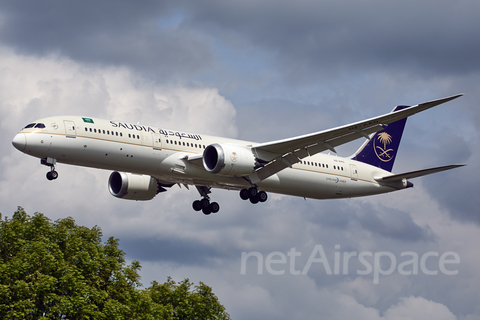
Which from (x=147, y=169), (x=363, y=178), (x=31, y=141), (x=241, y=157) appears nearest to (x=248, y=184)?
(x=241, y=157)

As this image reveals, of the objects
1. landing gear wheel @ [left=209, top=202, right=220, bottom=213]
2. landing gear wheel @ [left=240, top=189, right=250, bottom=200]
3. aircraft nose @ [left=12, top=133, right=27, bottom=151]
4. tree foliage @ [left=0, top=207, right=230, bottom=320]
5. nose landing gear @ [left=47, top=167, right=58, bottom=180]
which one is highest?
landing gear wheel @ [left=209, top=202, right=220, bottom=213]

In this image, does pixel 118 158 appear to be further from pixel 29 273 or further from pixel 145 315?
pixel 145 315

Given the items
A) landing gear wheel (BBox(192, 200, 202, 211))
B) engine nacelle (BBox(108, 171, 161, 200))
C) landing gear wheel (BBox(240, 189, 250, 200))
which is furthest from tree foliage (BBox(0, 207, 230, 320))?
landing gear wheel (BBox(240, 189, 250, 200))

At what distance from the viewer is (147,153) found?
37.4 metres

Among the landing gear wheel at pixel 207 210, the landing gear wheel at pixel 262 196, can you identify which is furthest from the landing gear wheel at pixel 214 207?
the landing gear wheel at pixel 262 196

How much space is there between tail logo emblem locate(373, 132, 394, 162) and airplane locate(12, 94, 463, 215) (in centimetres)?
291

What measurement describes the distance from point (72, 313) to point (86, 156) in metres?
9.48

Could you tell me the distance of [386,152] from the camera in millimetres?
52500

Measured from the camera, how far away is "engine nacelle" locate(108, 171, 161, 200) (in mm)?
45812

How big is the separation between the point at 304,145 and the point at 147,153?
10.3 metres

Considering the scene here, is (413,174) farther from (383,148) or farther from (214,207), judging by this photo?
(214,207)

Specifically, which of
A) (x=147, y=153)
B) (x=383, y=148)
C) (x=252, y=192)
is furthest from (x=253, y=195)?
(x=383, y=148)

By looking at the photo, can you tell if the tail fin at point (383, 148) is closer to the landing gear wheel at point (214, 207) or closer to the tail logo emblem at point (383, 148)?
the tail logo emblem at point (383, 148)

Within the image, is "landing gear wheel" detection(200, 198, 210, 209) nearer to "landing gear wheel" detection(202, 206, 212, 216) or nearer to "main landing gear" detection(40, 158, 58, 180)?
"landing gear wheel" detection(202, 206, 212, 216)
